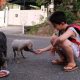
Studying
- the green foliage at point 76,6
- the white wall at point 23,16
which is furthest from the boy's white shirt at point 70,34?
the white wall at point 23,16

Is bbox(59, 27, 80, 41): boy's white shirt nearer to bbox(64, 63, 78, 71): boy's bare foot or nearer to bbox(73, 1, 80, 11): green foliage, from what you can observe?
bbox(64, 63, 78, 71): boy's bare foot

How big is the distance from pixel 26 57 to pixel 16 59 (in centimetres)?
36

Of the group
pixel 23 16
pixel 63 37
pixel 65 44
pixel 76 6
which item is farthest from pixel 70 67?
pixel 23 16

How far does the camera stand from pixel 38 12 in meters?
23.0

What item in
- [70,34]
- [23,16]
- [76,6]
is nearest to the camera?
[70,34]

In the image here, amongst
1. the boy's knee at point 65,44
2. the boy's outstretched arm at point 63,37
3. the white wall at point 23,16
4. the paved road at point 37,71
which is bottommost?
the white wall at point 23,16

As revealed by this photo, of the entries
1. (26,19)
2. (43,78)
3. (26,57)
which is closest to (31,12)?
(26,19)

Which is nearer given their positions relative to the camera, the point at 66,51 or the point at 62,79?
the point at 62,79

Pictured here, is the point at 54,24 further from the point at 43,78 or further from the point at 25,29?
the point at 25,29

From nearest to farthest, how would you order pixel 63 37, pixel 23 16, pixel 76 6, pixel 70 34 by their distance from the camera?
1. pixel 63 37
2. pixel 70 34
3. pixel 76 6
4. pixel 23 16

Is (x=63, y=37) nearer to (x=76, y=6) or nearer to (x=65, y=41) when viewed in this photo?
(x=65, y=41)

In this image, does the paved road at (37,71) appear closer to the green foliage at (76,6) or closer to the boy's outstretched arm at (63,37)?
the boy's outstretched arm at (63,37)

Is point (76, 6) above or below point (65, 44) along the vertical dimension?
below

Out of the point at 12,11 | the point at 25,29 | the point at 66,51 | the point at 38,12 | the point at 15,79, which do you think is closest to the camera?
the point at 15,79
